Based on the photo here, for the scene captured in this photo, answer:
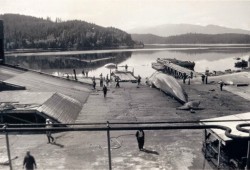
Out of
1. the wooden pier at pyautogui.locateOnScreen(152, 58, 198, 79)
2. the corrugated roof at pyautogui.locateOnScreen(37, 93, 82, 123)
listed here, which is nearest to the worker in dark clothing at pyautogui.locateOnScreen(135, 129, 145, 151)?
the corrugated roof at pyautogui.locateOnScreen(37, 93, 82, 123)

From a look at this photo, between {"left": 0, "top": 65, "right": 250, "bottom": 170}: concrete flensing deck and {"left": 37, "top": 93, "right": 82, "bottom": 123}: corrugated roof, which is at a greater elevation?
{"left": 37, "top": 93, "right": 82, "bottom": 123}: corrugated roof

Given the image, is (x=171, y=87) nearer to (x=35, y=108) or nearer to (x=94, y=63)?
(x=35, y=108)

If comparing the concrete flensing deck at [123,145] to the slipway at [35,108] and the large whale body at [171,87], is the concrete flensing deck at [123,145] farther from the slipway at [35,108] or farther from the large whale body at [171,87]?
the large whale body at [171,87]

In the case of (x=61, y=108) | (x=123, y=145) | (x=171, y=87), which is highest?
(x=171, y=87)

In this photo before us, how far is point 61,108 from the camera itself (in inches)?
970

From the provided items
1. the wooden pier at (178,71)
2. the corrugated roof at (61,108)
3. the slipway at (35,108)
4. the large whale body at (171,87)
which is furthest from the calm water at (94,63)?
the slipway at (35,108)

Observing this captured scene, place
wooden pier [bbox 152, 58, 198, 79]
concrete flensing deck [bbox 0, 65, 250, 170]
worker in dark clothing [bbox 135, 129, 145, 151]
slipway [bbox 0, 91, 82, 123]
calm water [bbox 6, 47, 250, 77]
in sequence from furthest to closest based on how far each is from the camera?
calm water [bbox 6, 47, 250, 77], wooden pier [bbox 152, 58, 198, 79], slipway [bbox 0, 91, 82, 123], worker in dark clothing [bbox 135, 129, 145, 151], concrete flensing deck [bbox 0, 65, 250, 170]

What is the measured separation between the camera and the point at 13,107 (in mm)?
21703

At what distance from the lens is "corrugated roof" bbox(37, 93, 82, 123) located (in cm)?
2210

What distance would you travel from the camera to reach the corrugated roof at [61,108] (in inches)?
870

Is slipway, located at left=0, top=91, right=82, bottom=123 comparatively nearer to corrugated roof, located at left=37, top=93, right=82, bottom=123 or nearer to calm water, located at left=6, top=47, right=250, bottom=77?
corrugated roof, located at left=37, top=93, right=82, bottom=123

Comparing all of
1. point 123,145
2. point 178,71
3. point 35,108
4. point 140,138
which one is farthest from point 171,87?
point 178,71

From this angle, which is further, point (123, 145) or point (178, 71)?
point (178, 71)

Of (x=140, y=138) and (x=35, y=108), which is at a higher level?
(x=35, y=108)
